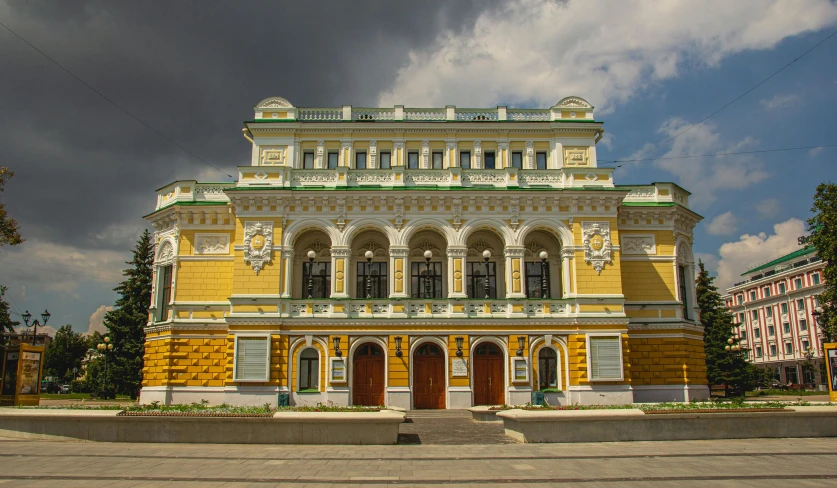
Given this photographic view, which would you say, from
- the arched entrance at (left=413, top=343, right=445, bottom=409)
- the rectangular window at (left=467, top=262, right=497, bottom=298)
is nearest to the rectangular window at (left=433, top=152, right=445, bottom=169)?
the rectangular window at (left=467, top=262, right=497, bottom=298)

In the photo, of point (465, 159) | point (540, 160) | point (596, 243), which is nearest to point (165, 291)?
point (465, 159)

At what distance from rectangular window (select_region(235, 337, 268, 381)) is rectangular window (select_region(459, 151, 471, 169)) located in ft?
48.5

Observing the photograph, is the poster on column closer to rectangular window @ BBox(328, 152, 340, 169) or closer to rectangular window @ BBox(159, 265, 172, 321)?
rectangular window @ BBox(328, 152, 340, 169)

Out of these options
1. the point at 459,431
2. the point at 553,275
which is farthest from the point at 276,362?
the point at 553,275

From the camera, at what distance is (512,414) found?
19062 millimetres

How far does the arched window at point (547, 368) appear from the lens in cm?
3322

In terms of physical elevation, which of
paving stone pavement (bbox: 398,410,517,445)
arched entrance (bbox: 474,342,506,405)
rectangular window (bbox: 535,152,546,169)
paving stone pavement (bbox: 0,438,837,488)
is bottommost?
paving stone pavement (bbox: 398,410,517,445)

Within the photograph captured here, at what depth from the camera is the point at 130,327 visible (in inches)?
1953

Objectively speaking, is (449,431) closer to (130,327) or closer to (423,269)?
(423,269)

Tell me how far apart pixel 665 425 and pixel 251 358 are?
68.9 ft

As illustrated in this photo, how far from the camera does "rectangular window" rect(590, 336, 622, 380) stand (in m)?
32.6

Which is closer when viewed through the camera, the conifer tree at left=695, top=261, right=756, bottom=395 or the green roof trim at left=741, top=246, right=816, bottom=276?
the conifer tree at left=695, top=261, right=756, bottom=395

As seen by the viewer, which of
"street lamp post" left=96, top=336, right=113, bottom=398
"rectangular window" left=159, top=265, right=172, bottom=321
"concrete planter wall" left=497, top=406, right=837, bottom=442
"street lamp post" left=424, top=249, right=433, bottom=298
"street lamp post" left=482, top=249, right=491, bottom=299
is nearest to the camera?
"concrete planter wall" left=497, top=406, right=837, bottom=442

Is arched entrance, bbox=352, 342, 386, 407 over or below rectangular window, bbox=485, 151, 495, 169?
below
